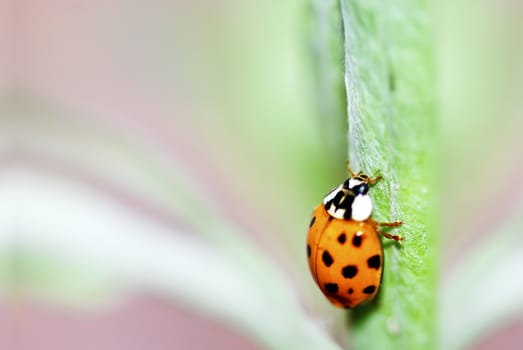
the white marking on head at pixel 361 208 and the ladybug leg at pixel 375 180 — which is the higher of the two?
the white marking on head at pixel 361 208

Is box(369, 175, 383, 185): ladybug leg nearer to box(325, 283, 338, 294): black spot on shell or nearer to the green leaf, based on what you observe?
the green leaf

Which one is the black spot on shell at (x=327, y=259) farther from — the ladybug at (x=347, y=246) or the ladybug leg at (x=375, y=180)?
the ladybug leg at (x=375, y=180)

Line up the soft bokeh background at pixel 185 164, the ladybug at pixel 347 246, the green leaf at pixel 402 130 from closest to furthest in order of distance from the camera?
the green leaf at pixel 402 130, the ladybug at pixel 347 246, the soft bokeh background at pixel 185 164

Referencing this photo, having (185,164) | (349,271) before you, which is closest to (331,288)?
(349,271)

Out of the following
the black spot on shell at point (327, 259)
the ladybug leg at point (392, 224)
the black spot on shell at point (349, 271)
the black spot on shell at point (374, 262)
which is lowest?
the ladybug leg at point (392, 224)

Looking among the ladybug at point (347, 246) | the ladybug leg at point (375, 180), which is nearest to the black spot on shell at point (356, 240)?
the ladybug at point (347, 246)

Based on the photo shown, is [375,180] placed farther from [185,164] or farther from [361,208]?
[185,164]

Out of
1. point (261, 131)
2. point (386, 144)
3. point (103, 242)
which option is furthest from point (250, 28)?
point (386, 144)
